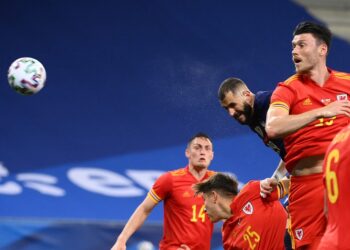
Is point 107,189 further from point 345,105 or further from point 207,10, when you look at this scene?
point 345,105

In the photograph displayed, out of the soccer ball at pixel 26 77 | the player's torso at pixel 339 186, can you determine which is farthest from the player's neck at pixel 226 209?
the player's torso at pixel 339 186

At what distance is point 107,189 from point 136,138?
2.38ft

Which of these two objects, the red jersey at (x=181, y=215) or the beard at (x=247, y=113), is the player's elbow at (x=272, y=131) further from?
the red jersey at (x=181, y=215)

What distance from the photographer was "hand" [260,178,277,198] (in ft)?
15.9

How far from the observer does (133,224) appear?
673 cm

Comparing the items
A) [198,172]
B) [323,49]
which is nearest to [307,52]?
[323,49]

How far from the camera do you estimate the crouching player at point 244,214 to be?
15.8 ft

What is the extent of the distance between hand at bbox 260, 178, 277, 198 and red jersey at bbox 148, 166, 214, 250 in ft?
6.96

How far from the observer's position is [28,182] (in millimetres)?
8703

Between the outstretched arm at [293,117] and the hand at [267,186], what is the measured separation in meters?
0.93

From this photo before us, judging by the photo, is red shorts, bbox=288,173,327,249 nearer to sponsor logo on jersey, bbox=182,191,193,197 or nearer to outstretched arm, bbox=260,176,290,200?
outstretched arm, bbox=260,176,290,200

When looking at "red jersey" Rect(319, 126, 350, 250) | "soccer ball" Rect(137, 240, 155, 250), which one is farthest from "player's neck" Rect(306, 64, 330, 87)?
"soccer ball" Rect(137, 240, 155, 250)

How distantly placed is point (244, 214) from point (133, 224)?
6.75 ft

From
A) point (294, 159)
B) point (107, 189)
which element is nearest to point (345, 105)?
point (294, 159)
